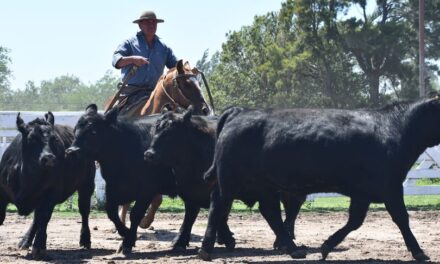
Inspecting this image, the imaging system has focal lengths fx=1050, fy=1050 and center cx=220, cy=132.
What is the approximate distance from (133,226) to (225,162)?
51.0 inches

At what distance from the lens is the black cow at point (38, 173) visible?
10.4 m

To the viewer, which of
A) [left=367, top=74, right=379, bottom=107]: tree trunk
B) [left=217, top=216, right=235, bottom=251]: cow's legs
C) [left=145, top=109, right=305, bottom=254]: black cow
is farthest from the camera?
[left=367, top=74, right=379, bottom=107]: tree trunk

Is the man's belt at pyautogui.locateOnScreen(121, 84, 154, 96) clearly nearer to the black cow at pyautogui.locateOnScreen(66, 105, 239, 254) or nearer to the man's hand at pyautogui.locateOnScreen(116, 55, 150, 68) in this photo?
the man's hand at pyautogui.locateOnScreen(116, 55, 150, 68)

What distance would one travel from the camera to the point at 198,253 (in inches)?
409

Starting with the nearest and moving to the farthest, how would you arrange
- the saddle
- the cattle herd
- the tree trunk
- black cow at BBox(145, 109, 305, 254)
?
1. the cattle herd
2. black cow at BBox(145, 109, 305, 254)
3. the saddle
4. the tree trunk

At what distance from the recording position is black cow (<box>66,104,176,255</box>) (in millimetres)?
11133

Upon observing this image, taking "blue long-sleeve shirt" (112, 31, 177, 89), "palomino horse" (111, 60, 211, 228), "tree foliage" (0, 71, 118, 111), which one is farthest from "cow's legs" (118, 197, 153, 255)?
"tree foliage" (0, 71, 118, 111)

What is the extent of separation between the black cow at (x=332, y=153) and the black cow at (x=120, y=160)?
3.43ft

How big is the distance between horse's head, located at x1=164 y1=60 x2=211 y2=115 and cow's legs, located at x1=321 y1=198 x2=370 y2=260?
310cm

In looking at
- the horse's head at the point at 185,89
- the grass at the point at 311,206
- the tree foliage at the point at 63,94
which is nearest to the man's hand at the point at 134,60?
the horse's head at the point at 185,89

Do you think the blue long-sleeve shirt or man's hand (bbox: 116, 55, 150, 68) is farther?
the blue long-sleeve shirt

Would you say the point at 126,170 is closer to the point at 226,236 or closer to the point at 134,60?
the point at 226,236

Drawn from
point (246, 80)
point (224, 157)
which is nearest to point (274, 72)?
point (246, 80)

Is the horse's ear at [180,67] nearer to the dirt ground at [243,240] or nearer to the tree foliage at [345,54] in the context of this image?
the dirt ground at [243,240]
